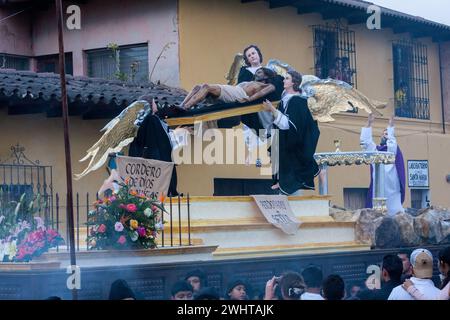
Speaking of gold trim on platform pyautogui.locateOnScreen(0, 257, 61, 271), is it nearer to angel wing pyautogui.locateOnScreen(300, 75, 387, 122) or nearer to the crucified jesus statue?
the crucified jesus statue

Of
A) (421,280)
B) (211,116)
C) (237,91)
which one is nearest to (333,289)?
(421,280)

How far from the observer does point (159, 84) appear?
53.5ft

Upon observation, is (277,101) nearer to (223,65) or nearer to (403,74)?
(223,65)

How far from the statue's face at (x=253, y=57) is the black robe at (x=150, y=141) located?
165 centimetres

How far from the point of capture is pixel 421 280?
7.93 meters

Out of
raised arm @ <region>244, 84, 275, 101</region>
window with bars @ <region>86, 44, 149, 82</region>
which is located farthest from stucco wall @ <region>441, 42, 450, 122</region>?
raised arm @ <region>244, 84, 275, 101</region>

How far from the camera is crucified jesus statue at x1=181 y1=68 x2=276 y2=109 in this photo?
40.6ft

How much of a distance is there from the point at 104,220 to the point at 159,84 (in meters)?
6.80

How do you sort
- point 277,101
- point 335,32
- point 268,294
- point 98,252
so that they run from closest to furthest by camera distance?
point 268,294, point 98,252, point 277,101, point 335,32

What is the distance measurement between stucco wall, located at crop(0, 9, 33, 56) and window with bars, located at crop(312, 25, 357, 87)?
201 inches

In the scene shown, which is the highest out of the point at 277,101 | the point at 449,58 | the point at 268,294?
the point at 449,58

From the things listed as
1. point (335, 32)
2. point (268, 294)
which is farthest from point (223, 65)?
point (268, 294)

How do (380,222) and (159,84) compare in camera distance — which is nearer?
(380,222)

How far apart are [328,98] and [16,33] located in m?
6.62
